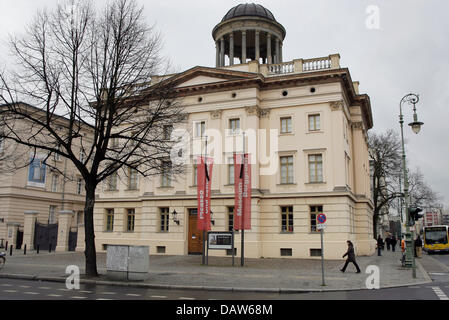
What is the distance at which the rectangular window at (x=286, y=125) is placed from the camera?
31875 millimetres

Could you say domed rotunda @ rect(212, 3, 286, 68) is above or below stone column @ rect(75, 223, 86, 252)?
above

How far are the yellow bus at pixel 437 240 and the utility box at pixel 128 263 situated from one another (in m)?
37.9

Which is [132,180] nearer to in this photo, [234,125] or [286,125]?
[234,125]

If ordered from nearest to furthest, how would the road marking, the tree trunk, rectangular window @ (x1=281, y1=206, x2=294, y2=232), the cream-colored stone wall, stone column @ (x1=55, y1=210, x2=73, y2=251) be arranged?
1. the road marking
2. the tree trunk
3. the cream-colored stone wall
4. rectangular window @ (x1=281, y1=206, x2=294, y2=232)
5. stone column @ (x1=55, y1=210, x2=73, y2=251)

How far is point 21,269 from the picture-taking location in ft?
66.5

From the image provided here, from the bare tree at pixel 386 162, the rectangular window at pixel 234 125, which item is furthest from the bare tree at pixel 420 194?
the rectangular window at pixel 234 125

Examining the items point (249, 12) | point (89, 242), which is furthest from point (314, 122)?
point (89, 242)

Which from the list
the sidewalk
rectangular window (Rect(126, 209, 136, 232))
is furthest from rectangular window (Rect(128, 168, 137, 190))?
the sidewalk

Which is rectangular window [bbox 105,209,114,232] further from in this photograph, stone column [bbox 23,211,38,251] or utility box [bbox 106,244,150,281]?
utility box [bbox 106,244,150,281]

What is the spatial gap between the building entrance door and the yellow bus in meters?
27.1

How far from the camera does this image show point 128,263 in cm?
1661

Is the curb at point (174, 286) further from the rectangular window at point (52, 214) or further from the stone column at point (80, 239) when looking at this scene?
the rectangular window at point (52, 214)

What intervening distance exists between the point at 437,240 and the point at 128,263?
39.2 metres

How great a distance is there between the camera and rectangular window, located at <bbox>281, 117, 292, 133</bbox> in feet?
105
